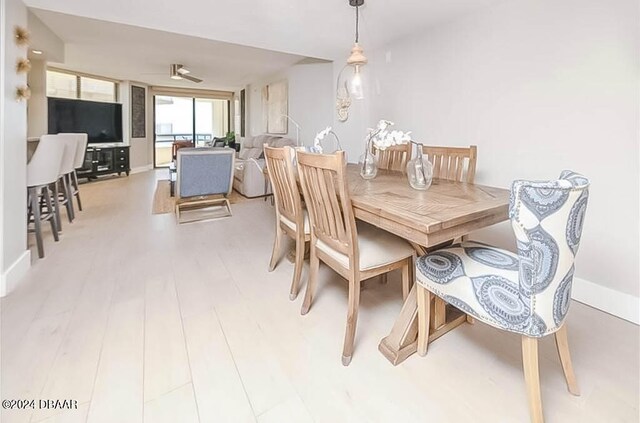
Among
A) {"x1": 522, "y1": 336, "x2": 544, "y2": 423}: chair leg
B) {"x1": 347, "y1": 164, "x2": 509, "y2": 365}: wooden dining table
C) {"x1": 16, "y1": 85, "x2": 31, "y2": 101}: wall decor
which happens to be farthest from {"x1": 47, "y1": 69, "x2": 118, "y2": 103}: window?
{"x1": 522, "y1": 336, "x2": 544, "y2": 423}: chair leg

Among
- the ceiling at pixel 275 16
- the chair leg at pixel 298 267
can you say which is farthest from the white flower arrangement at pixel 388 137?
the ceiling at pixel 275 16

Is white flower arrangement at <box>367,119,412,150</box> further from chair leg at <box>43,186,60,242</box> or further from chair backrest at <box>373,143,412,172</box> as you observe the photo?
chair leg at <box>43,186,60,242</box>

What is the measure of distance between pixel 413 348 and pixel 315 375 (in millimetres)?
503

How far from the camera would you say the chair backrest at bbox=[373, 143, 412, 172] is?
2828 mm

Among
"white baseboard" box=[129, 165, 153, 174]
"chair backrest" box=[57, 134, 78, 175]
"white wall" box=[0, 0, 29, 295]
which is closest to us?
"white wall" box=[0, 0, 29, 295]

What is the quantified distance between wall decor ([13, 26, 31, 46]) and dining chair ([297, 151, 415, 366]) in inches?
88.6

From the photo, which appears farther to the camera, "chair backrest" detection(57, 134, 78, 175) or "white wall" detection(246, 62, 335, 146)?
"white wall" detection(246, 62, 335, 146)

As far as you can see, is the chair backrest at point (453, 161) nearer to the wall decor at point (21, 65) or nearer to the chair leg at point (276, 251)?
the chair leg at point (276, 251)

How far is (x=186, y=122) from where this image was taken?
1023cm

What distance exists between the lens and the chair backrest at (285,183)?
1853mm

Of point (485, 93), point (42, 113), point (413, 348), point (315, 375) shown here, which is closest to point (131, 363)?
point (315, 375)

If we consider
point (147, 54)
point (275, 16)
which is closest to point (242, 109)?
point (147, 54)

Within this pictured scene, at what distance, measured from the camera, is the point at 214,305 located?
2053mm

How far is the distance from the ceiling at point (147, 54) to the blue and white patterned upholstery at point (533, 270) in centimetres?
465
